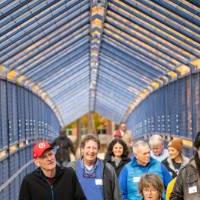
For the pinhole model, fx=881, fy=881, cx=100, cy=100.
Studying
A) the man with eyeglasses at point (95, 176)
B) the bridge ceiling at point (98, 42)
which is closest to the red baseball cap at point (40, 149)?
the man with eyeglasses at point (95, 176)

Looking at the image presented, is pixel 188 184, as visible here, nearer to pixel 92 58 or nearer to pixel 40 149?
pixel 40 149

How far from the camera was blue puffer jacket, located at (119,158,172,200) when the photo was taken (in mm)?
8758

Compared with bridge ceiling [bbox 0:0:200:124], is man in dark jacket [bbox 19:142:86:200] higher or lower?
lower

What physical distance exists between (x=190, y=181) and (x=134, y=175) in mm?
2516

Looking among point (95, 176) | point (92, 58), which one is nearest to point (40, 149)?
point (95, 176)

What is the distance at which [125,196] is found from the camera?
8.86 metres

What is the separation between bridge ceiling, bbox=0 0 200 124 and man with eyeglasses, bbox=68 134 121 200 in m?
4.27

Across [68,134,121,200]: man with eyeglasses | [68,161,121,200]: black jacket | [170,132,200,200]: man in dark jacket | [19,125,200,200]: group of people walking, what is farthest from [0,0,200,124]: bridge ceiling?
[170,132,200,200]: man in dark jacket

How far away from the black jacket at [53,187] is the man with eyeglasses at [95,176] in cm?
163

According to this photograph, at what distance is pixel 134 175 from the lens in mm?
8797

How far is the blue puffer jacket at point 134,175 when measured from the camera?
8.76 m

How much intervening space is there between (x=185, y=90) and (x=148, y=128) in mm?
11653

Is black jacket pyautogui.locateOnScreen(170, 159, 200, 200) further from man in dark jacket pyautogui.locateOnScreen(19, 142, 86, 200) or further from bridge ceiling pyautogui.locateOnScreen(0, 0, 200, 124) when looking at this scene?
bridge ceiling pyautogui.locateOnScreen(0, 0, 200, 124)

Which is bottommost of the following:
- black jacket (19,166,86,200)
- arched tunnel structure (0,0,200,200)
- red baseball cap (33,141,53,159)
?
black jacket (19,166,86,200)
